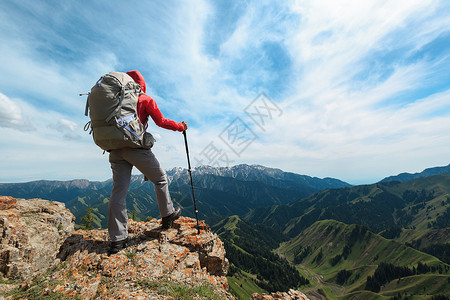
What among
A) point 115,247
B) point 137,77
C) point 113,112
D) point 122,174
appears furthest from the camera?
point 137,77

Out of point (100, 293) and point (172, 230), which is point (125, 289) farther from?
point (172, 230)

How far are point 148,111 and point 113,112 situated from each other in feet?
4.16

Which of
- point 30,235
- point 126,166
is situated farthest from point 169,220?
point 30,235

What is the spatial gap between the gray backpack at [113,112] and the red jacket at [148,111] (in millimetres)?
392

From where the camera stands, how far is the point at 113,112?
21.7 ft

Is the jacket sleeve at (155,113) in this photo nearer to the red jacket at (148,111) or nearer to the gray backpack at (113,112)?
the red jacket at (148,111)

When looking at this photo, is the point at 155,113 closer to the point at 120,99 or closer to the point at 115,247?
the point at 120,99

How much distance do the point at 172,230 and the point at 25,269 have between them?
16.3ft

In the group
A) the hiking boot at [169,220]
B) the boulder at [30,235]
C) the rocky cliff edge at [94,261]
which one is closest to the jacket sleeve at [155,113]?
the hiking boot at [169,220]

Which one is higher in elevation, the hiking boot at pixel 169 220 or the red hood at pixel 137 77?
the red hood at pixel 137 77

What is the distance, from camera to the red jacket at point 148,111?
760 centimetres

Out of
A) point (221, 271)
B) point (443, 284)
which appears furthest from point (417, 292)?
point (221, 271)

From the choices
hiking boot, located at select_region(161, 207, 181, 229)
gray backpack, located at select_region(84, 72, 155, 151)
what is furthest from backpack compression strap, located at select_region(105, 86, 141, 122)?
hiking boot, located at select_region(161, 207, 181, 229)

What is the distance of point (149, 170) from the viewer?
8.01 metres
